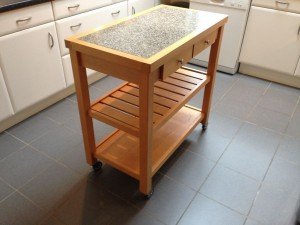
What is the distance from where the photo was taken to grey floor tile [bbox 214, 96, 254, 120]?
2236mm

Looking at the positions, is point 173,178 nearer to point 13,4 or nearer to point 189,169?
point 189,169

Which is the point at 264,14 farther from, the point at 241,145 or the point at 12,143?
the point at 12,143

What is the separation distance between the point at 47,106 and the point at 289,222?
1.86 meters

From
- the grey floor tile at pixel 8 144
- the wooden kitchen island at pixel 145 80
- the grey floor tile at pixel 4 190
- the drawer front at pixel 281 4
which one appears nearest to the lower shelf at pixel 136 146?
the wooden kitchen island at pixel 145 80

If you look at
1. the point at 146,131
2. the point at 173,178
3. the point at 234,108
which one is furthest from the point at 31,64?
the point at 234,108

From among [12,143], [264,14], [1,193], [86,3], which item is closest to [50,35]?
[86,3]

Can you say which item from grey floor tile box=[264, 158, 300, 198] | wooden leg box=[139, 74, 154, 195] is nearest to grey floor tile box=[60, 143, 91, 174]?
wooden leg box=[139, 74, 154, 195]

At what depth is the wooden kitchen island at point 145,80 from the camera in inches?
47.5

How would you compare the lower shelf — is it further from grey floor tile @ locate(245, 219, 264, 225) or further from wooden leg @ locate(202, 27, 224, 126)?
grey floor tile @ locate(245, 219, 264, 225)

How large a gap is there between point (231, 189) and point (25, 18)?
1.65 metres

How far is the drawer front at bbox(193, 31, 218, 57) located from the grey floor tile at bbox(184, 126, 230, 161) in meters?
0.69

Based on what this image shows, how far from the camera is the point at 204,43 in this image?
60.6 inches

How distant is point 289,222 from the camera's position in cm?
144

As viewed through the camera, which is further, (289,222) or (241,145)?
(241,145)
